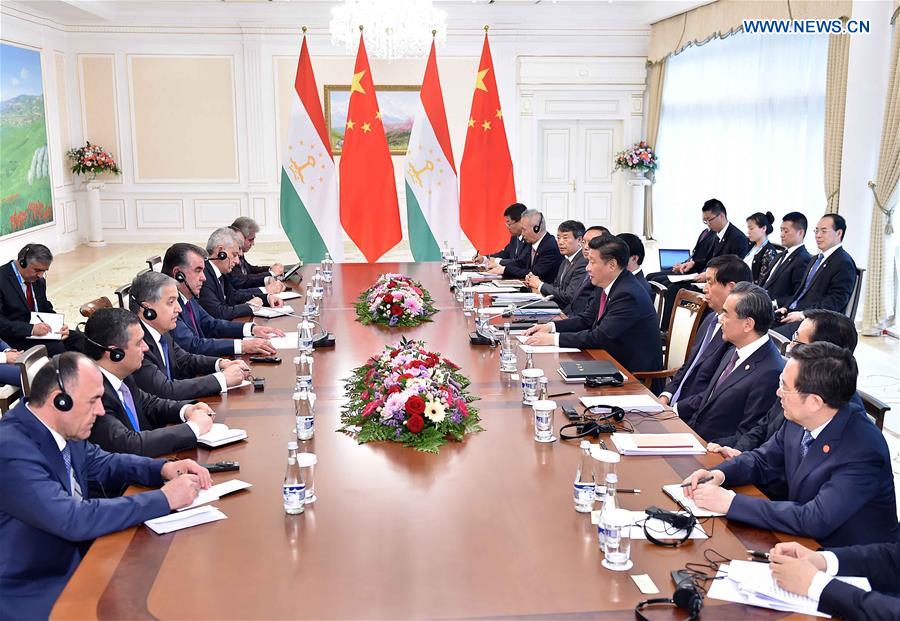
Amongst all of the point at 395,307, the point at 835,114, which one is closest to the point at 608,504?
the point at 395,307

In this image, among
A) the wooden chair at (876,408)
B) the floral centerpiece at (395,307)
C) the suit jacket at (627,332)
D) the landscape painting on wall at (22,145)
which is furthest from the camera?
the landscape painting on wall at (22,145)

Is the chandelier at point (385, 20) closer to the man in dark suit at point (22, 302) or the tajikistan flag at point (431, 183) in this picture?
the tajikistan flag at point (431, 183)

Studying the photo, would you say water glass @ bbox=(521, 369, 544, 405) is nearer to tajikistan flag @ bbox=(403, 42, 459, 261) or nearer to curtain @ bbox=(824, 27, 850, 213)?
tajikistan flag @ bbox=(403, 42, 459, 261)

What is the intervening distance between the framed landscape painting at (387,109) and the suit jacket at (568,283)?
22.9 feet

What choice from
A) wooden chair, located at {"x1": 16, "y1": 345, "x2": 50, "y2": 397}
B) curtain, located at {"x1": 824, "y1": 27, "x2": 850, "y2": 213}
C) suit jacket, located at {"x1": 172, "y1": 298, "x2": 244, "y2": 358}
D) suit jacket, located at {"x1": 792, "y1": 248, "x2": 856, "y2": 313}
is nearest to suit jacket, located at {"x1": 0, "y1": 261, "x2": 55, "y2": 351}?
suit jacket, located at {"x1": 172, "y1": 298, "x2": 244, "y2": 358}

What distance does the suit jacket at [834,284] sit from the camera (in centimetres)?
576

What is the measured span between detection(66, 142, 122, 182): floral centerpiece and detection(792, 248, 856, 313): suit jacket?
32.3 feet

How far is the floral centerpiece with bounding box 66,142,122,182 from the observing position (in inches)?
467

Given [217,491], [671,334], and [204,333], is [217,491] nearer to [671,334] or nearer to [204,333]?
[204,333]

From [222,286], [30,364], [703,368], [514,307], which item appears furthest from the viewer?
[222,286]

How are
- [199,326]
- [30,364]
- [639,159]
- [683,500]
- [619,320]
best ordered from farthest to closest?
[639,159] < [199,326] < [619,320] < [30,364] < [683,500]

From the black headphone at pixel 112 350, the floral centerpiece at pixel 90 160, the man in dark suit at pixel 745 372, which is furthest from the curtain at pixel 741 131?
the floral centerpiece at pixel 90 160

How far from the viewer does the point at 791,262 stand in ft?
21.0

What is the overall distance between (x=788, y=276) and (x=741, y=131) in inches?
167
